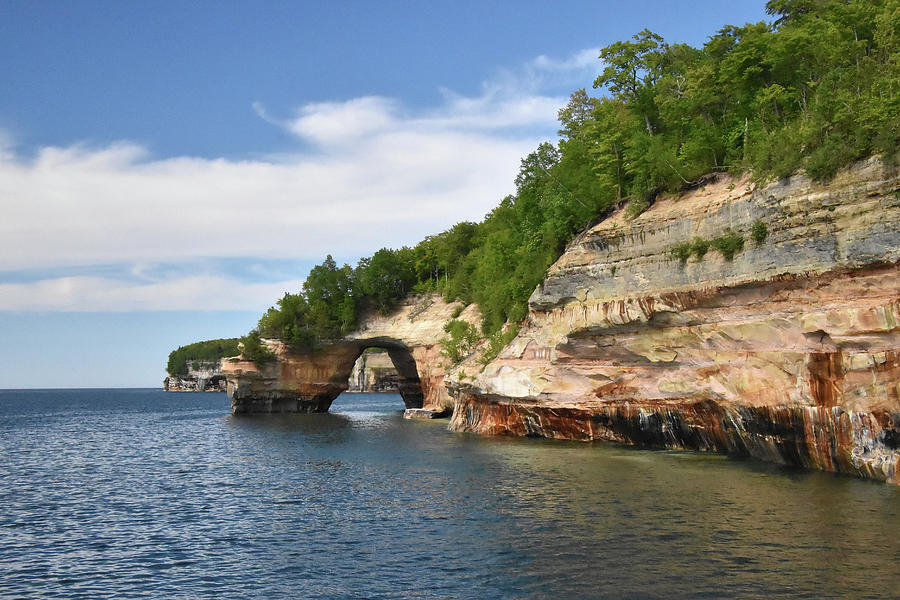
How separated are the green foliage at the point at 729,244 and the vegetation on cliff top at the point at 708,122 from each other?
90 millimetres

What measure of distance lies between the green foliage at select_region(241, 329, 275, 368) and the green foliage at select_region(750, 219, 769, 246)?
60108mm

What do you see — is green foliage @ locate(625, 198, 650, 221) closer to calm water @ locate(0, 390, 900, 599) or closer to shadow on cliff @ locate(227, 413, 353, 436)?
calm water @ locate(0, 390, 900, 599)

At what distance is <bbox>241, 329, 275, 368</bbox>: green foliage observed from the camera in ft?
249

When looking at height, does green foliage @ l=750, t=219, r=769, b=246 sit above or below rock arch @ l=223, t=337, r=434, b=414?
above

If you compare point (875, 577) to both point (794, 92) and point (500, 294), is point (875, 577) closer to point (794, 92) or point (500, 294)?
point (794, 92)

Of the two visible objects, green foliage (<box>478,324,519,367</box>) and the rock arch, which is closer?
green foliage (<box>478,324,519,367</box>)

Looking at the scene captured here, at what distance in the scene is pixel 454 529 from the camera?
2009 centimetres

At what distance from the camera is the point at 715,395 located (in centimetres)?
3116

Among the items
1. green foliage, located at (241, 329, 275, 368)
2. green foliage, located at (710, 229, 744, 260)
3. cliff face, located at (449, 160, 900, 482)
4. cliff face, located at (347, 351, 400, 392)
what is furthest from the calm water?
cliff face, located at (347, 351, 400, 392)

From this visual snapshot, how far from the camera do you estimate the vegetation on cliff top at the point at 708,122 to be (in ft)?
88.0

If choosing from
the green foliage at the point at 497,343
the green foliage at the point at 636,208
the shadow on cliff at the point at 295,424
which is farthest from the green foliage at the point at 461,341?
the green foliage at the point at 636,208

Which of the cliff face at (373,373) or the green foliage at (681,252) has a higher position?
the green foliage at (681,252)

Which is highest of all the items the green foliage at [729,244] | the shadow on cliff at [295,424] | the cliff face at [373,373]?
the green foliage at [729,244]

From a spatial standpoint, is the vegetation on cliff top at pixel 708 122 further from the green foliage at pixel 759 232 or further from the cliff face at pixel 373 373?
the cliff face at pixel 373 373
